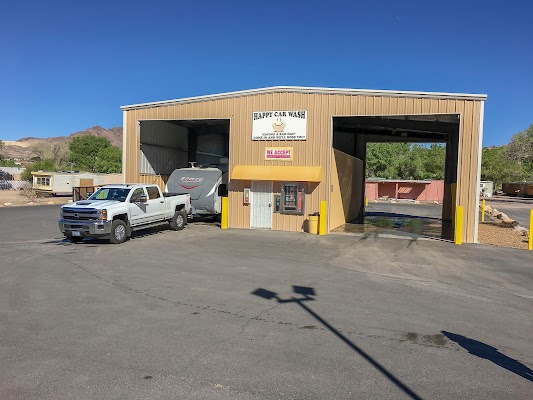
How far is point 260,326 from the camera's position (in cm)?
608

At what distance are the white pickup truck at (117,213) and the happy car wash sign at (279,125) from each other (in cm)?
482

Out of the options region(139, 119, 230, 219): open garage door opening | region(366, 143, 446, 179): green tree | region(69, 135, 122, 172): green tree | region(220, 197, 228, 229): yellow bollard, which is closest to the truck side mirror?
region(139, 119, 230, 219): open garage door opening

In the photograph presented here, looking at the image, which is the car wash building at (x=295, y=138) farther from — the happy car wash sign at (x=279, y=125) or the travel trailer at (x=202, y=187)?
the travel trailer at (x=202, y=187)

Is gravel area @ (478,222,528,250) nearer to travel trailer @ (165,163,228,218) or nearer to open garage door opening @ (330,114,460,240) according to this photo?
open garage door opening @ (330,114,460,240)

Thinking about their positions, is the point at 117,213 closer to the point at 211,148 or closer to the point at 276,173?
the point at 276,173

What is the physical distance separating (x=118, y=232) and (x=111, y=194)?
1810mm

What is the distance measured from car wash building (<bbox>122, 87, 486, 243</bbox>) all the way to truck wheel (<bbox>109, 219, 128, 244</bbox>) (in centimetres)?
586

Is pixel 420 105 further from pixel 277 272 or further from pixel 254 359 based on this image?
pixel 254 359

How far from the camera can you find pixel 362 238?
54.2 ft

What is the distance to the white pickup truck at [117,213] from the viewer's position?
13.3 metres

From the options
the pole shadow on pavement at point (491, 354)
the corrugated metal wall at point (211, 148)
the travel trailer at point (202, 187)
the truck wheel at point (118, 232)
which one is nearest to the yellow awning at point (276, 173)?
the travel trailer at point (202, 187)

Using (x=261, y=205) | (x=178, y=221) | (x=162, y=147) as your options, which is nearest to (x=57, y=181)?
(x=162, y=147)

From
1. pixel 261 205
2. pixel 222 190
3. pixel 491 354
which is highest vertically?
pixel 222 190

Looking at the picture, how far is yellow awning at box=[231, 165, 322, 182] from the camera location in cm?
1741
